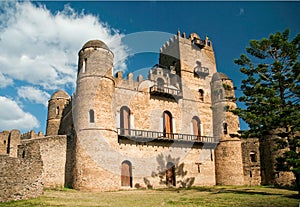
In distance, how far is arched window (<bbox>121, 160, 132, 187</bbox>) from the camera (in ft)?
70.7

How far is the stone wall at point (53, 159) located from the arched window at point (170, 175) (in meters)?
8.77

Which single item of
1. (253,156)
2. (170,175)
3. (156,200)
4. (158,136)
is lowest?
(156,200)

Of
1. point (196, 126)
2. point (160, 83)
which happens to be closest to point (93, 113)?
point (160, 83)

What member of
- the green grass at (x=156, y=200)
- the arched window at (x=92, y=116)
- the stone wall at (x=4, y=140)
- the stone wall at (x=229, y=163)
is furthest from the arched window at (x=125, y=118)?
the stone wall at (x=4, y=140)

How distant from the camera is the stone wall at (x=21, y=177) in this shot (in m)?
12.6

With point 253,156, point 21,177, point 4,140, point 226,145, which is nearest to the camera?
point 21,177

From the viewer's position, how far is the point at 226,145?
2684 centimetres

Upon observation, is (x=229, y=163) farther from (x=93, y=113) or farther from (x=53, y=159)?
(x=53, y=159)

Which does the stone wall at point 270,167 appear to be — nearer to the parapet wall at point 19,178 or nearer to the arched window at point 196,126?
the arched window at point 196,126

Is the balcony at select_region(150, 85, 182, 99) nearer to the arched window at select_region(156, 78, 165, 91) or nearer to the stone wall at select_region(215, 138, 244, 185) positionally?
the arched window at select_region(156, 78, 165, 91)

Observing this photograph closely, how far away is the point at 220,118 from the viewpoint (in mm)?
27969

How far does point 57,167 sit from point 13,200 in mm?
8333

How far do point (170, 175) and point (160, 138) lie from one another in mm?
3554

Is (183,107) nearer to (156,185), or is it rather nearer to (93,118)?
(156,185)
